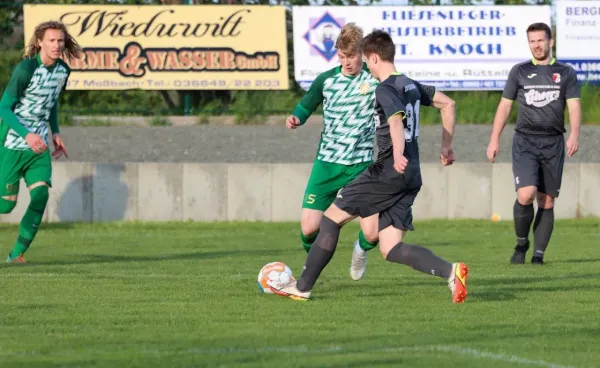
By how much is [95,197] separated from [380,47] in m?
9.97

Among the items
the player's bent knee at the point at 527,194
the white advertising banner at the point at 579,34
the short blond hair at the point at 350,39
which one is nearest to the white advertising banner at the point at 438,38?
the white advertising banner at the point at 579,34

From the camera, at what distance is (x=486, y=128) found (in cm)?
2358

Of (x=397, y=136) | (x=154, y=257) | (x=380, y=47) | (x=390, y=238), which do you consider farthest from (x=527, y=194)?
(x=397, y=136)

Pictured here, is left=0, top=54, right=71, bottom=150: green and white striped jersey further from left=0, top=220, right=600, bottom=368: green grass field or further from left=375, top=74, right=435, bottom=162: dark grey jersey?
left=375, top=74, right=435, bottom=162: dark grey jersey

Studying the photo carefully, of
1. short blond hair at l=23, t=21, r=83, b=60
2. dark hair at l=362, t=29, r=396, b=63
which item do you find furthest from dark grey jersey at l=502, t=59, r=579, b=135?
short blond hair at l=23, t=21, r=83, b=60

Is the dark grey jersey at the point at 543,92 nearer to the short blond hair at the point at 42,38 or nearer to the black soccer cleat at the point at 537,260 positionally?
the black soccer cleat at the point at 537,260

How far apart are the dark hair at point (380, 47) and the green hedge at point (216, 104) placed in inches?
622

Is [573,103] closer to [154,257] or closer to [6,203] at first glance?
[154,257]

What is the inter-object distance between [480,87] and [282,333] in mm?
17995

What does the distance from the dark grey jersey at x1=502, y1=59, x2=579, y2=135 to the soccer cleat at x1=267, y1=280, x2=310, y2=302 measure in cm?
405

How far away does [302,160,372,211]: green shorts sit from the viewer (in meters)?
9.58

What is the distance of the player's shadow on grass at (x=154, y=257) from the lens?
40.1 feet

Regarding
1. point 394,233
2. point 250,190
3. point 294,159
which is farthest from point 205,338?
point 294,159

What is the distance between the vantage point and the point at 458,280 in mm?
8055
